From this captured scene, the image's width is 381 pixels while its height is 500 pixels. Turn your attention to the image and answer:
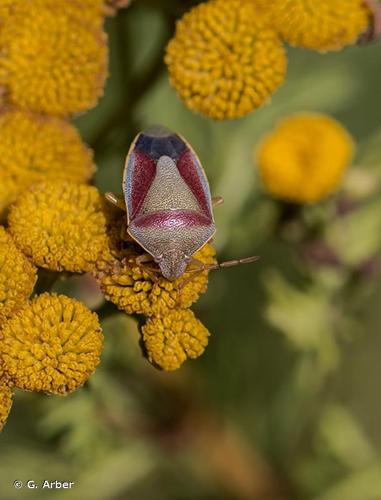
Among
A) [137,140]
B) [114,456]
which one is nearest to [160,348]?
[137,140]

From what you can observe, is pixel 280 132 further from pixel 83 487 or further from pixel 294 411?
pixel 83 487

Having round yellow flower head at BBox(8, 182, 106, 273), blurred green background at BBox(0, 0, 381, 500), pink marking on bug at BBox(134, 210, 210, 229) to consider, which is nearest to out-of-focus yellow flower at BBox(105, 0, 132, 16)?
blurred green background at BBox(0, 0, 381, 500)

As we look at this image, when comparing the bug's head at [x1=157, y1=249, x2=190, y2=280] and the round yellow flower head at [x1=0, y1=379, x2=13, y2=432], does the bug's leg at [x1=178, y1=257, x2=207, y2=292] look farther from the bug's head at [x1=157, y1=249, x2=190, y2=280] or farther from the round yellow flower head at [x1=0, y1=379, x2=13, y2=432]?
the round yellow flower head at [x1=0, y1=379, x2=13, y2=432]

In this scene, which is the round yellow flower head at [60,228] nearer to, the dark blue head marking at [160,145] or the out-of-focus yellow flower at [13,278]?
the out-of-focus yellow flower at [13,278]

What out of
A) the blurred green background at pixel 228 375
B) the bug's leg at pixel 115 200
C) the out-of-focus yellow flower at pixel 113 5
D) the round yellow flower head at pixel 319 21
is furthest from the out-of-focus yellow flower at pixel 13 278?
the round yellow flower head at pixel 319 21

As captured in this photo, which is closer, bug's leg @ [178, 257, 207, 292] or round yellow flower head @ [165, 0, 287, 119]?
bug's leg @ [178, 257, 207, 292]

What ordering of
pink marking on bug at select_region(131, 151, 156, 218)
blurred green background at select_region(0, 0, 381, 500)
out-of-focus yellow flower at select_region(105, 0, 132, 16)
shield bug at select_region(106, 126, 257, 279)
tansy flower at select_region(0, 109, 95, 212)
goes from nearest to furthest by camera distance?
shield bug at select_region(106, 126, 257, 279) → pink marking on bug at select_region(131, 151, 156, 218) → tansy flower at select_region(0, 109, 95, 212) → out-of-focus yellow flower at select_region(105, 0, 132, 16) → blurred green background at select_region(0, 0, 381, 500)

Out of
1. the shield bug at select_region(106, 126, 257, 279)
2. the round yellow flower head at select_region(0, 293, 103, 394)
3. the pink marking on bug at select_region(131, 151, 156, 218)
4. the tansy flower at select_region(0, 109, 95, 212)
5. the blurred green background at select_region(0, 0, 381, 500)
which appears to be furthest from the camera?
the blurred green background at select_region(0, 0, 381, 500)

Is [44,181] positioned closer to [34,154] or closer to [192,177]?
[34,154]

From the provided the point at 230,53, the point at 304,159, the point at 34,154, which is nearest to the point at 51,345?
the point at 34,154
